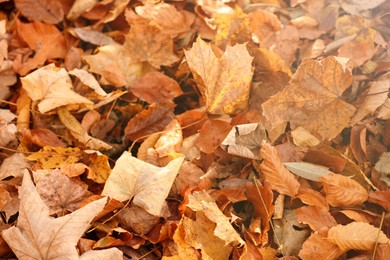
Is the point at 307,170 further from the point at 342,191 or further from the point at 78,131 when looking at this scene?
the point at 78,131

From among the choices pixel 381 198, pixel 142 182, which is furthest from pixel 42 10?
pixel 381 198

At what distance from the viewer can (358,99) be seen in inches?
51.5

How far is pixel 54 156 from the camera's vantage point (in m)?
1.19

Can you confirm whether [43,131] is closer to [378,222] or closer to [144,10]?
[144,10]

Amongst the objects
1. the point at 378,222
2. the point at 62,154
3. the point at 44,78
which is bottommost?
the point at 378,222

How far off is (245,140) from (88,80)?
50cm

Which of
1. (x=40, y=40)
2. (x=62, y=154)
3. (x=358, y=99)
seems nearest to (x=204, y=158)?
(x=62, y=154)

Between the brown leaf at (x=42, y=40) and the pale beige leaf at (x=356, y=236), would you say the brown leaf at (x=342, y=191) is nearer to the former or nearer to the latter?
the pale beige leaf at (x=356, y=236)

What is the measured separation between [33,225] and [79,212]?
101 millimetres

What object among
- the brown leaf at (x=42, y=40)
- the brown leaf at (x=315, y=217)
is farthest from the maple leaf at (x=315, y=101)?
the brown leaf at (x=42, y=40)

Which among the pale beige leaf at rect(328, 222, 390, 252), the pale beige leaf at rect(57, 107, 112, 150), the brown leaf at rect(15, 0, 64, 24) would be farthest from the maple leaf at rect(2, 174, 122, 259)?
the brown leaf at rect(15, 0, 64, 24)

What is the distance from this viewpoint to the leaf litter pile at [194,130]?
1.04m

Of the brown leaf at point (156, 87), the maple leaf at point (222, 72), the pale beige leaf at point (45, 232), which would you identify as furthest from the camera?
the brown leaf at point (156, 87)

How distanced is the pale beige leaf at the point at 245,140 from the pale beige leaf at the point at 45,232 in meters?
0.36
